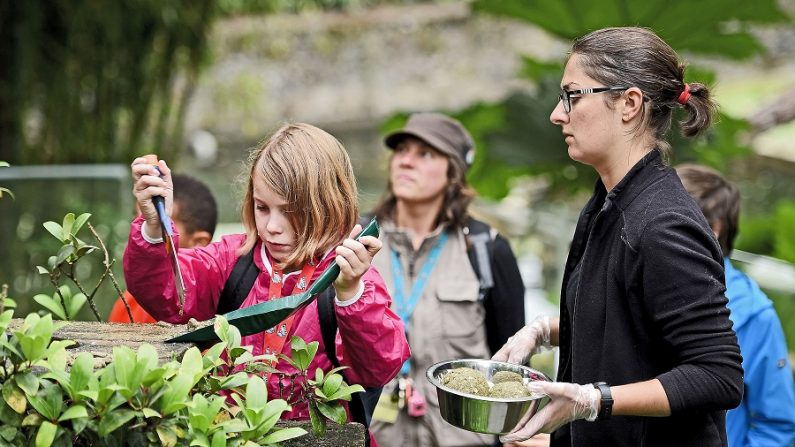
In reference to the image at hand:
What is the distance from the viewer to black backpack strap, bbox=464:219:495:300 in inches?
120

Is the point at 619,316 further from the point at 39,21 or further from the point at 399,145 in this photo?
the point at 39,21

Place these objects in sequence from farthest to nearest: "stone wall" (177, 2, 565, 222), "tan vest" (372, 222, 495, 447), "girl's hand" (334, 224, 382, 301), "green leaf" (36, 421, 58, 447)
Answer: "stone wall" (177, 2, 565, 222) → "tan vest" (372, 222, 495, 447) → "girl's hand" (334, 224, 382, 301) → "green leaf" (36, 421, 58, 447)

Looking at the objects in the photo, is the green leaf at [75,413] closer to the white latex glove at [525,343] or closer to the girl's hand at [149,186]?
the girl's hand at [149,186]

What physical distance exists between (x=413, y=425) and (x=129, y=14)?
152 inches

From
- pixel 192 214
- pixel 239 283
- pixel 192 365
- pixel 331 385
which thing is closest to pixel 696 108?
pixel 331 385

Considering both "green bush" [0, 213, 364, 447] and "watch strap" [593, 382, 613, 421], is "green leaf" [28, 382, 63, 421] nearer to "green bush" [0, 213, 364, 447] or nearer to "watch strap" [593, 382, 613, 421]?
"green bush" [0, 213, 364, 447]

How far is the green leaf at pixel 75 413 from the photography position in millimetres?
1336

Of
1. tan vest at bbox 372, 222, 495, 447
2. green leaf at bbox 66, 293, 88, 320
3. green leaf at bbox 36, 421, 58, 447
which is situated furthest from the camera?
tan vest at bbox 372, 222, 495, 447

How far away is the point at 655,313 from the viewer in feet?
5.58

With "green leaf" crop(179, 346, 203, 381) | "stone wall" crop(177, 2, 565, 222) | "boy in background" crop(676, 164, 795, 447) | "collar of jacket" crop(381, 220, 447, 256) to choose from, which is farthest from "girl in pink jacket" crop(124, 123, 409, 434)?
"stone wall" crop(177, 2, 565, 222)

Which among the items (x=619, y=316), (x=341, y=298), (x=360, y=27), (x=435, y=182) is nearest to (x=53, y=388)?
(x=341, y=298)

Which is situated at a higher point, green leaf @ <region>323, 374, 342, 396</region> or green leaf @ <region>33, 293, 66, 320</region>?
green leaf @ <region>33, 293, 66, 320</region>

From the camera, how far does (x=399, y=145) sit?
3.38 meters

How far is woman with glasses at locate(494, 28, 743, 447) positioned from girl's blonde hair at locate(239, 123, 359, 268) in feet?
1.69
